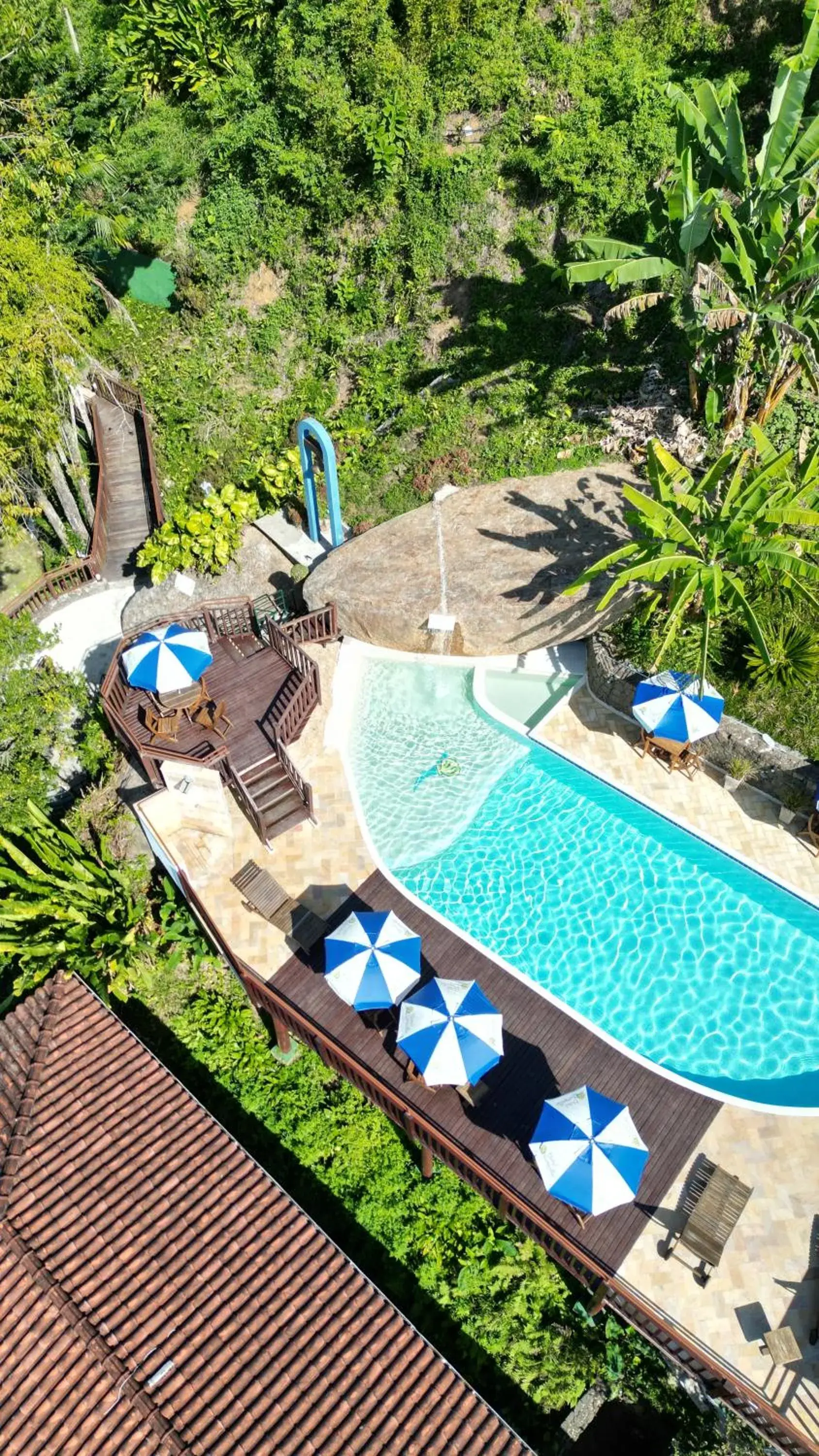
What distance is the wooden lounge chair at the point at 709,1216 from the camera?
41.6 feet

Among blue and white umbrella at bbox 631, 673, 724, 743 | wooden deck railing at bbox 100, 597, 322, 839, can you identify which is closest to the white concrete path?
wooden deck railing at bbox 100, 597, 322, 839

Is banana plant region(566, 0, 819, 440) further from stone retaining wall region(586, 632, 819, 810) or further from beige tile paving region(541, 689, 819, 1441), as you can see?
beige tile paving region(541, 689, 819, 1441)

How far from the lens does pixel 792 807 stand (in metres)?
18.2

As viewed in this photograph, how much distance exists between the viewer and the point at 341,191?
89.8 ft

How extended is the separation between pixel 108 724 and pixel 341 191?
20043 millimetres

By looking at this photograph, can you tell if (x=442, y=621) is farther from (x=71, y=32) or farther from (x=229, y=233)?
(x=71, y=32)

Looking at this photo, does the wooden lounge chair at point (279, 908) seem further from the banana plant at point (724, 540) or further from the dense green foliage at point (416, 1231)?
the banana plant at point (724, 540)

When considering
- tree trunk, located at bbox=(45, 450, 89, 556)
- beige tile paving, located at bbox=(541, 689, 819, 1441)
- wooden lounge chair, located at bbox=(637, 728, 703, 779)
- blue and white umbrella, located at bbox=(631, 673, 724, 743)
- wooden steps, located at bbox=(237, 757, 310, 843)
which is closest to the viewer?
beige tile paving, located at bbox=(541, 689, 819, 1441)

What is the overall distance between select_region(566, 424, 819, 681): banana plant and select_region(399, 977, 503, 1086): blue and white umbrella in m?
8.60

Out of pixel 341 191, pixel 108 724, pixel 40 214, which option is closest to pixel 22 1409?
pixel 108 724

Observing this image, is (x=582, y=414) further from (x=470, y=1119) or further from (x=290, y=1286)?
(x=290, y=1286)

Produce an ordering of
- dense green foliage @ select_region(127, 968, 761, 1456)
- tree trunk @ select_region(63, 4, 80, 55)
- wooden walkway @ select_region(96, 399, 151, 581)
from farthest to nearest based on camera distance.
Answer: tree trunk @ select_region(63, 4, 80, 55) < wooden walkway @ select_region(96, 399, 151, 581) < dense green foliage @ select_region(127, 968, 761, 1456)


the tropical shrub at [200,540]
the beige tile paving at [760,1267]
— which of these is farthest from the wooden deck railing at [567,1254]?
the tropical shrub at [200,540]

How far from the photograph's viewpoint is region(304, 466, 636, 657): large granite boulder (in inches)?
852
